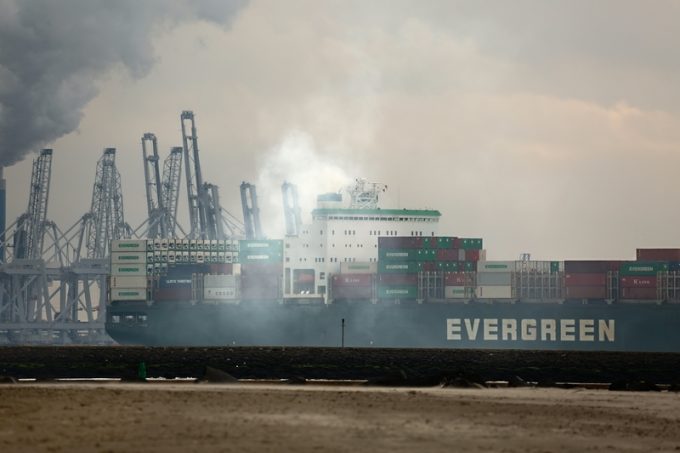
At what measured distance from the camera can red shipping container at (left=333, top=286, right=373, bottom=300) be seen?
122 meters

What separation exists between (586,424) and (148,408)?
10.2 metres

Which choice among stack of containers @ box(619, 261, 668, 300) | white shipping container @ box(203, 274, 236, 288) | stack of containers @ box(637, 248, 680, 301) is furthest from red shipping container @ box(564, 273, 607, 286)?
white shipping container @ box(203, 274, 236, 288)

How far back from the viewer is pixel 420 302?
121 metres

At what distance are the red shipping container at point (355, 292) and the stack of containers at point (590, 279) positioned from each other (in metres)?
16.9

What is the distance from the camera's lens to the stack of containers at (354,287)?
122 metres

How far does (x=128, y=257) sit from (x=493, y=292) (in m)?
38.4

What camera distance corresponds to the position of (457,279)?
12100cm

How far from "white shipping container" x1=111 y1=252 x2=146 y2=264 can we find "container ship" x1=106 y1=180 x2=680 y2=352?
243mm

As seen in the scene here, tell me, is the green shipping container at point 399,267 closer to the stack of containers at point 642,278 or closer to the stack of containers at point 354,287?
the stack of containers at point 354,287

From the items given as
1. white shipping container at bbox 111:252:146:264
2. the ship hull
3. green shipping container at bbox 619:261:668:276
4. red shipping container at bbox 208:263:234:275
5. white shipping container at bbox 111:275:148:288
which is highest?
white shipping container at bbox 111:252:146:264

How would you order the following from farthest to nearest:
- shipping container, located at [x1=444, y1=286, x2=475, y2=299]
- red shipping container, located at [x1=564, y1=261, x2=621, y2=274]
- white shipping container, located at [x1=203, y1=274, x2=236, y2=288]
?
white shipping container, located at [x1=203, y1=274, x2=236, y2=288]
shipping container, located at [x1=444, y1=286, x2=475, y2=299]
red shipping container, located at [x1=564, y1=261, x2=621, y2=274]

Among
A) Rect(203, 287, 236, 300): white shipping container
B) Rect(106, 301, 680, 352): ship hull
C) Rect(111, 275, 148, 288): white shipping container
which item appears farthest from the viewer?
Rect(111, 275, 148, 288): white shipping container

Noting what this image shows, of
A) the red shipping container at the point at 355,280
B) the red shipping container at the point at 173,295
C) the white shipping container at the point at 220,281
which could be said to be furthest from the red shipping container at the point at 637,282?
the red shipping container at the point at 173,295

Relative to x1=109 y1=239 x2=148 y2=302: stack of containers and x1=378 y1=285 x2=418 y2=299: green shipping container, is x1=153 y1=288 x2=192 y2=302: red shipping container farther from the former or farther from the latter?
x1=378 y1=285 x2=418 y2=299: green shipping container
